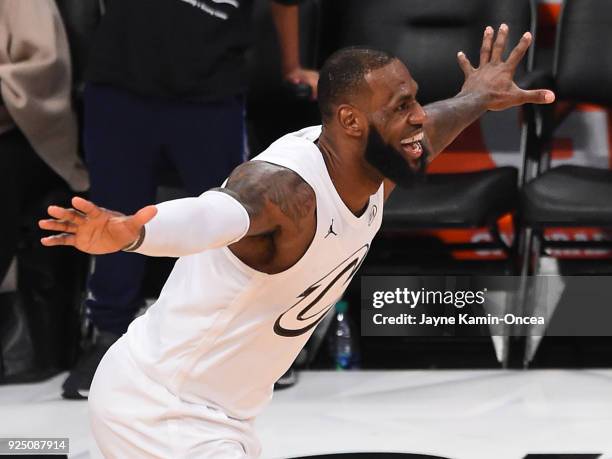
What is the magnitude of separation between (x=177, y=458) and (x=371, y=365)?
2166 millimetres

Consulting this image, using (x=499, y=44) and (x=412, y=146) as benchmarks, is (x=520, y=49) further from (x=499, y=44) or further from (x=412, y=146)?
(x=412, y=146)

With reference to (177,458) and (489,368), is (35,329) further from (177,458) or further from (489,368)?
→ (177,458)

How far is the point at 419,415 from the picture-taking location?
4.23 metres

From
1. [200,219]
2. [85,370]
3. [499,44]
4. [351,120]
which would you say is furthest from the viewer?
[85,370]

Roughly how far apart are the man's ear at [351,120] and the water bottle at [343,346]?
83.7 inches

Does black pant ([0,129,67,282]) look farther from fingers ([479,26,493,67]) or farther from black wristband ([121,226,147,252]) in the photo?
black wristband ([121,226,147,252])

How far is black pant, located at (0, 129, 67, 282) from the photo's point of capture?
443cm

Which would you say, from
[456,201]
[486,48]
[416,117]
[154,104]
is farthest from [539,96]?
[154,104]

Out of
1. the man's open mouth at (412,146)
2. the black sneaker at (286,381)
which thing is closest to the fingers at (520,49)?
the man's open mouth at (412,146)

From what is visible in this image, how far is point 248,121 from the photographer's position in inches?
203

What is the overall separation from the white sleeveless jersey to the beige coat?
1.87 m

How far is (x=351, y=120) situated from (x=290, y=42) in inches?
77.4

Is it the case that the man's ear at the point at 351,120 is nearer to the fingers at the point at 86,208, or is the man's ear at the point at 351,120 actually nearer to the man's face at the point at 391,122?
the man's face at the point at 391,122

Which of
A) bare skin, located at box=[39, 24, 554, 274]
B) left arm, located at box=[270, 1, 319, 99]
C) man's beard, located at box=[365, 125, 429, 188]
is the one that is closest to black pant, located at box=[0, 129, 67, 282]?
left arm, located at box=[270, 1, 319, 99]
